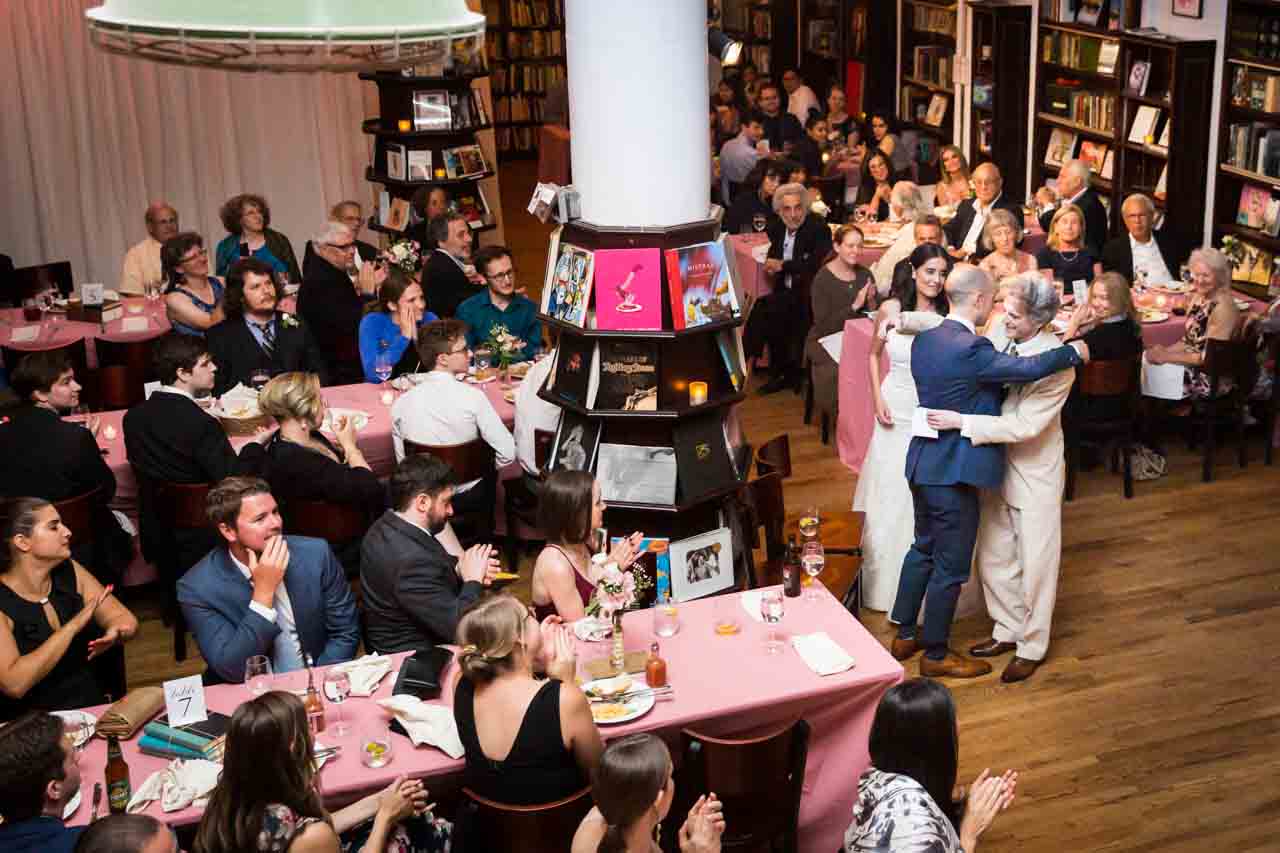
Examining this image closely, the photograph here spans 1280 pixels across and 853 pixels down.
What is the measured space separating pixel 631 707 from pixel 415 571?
0.99 metres

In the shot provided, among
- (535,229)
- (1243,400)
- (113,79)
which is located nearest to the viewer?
(1243,400)

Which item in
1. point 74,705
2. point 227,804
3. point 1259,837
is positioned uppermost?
point 227,804

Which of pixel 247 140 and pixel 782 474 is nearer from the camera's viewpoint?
pixel 782 474

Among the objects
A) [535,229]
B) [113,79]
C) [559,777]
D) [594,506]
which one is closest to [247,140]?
[113,79]

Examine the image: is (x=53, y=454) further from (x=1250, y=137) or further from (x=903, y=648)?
(x=1250, y=137)

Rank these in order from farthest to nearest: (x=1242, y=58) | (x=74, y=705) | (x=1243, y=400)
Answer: (x=1242, y=58), (x=1243, y=400), (x=74, y=705)

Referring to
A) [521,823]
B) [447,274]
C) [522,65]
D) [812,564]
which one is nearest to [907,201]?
[447,274]

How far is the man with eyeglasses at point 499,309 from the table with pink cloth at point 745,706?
3.45m

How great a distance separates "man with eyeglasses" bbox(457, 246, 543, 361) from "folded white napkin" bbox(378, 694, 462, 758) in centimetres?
387

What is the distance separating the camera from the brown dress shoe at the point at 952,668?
19.2 ft

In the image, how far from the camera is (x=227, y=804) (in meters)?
3.41

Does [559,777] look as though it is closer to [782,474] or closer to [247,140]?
[782,474]

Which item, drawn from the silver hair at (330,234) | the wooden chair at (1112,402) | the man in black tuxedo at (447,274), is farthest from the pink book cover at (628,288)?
the silver hair at (330,234)

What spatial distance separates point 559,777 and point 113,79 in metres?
9.25
